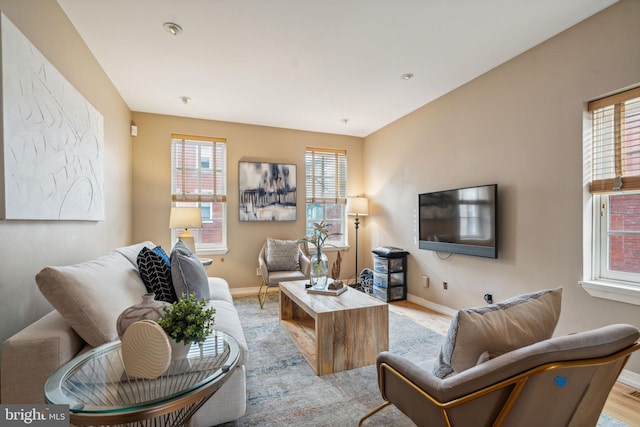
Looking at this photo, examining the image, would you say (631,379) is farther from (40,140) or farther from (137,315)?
(40,140)

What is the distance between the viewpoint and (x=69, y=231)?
216 centimetres

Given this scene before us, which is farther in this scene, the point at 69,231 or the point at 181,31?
the point at 181,31

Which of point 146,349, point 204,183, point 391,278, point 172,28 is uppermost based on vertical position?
point 172,28

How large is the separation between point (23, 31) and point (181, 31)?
101 centimetres

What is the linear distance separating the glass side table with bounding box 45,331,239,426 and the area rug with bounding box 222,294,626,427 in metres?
0.75

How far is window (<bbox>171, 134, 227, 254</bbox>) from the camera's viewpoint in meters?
4.34

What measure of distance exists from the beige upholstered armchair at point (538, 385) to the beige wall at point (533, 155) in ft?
4.95

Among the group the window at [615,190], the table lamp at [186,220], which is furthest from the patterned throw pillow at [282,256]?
the window at [615,190]

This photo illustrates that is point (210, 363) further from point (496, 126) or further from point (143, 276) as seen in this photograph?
point (496, 126)

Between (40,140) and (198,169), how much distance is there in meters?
2.73

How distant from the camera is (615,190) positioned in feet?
6.97

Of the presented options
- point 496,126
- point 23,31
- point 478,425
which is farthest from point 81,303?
point 496,126

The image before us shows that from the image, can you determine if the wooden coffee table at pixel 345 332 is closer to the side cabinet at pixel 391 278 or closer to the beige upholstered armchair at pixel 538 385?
the beige upholstered armchair at pixel 538 385

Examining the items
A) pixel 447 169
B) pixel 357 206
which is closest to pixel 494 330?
pixel 447 169
